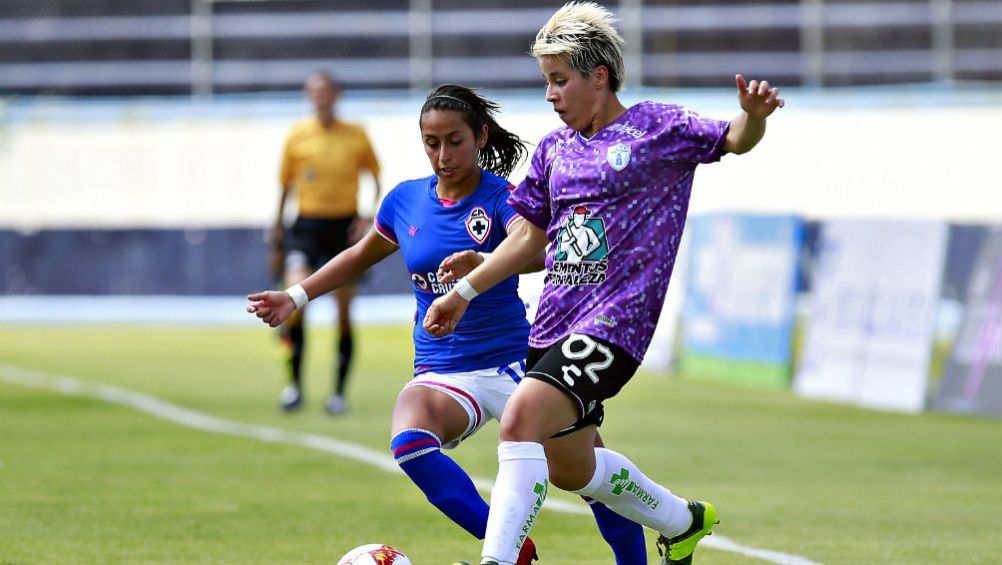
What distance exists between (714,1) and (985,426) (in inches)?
539

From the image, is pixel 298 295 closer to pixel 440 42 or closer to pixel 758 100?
pixel 758 100

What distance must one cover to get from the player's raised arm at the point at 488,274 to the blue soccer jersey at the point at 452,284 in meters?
0.44

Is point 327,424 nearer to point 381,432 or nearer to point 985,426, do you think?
point 381,432

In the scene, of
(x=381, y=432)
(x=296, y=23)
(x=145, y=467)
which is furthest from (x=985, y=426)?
(x=296, y=23)

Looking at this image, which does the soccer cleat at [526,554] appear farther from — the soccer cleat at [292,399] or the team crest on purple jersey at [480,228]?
the soccer cleat at [292,399]

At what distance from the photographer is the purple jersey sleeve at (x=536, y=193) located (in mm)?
5836

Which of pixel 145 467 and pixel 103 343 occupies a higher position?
pixel 145 467

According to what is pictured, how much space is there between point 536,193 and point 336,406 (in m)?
7.68

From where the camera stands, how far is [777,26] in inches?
976

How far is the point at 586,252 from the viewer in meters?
5.61

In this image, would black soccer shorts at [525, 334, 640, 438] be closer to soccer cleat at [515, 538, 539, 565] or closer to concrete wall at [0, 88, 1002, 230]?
soccer cleat at [515, 538, 539, 565]

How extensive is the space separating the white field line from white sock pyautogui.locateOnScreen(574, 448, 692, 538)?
95 cm

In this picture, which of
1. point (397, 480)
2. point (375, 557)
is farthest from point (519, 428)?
point (397, 480)

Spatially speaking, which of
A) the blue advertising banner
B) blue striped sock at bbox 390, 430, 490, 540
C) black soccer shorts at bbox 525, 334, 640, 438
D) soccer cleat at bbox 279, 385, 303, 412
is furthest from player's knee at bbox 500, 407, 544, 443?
the blue advertising banner
